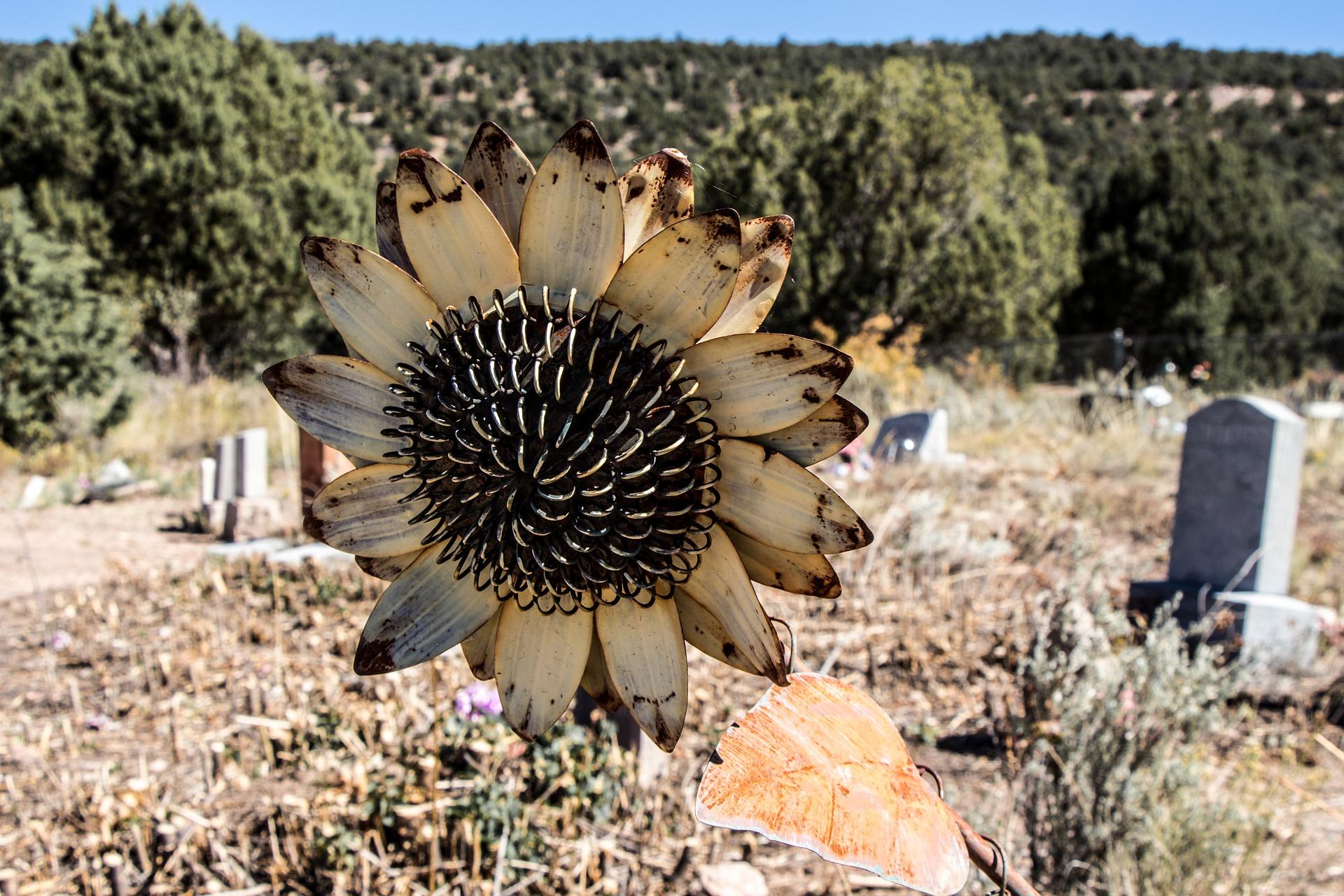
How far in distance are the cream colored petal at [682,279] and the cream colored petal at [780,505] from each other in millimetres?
84

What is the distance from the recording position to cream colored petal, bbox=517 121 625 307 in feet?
1.97

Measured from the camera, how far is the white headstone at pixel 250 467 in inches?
296

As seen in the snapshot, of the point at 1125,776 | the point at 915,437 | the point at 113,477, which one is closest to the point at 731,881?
the point at 1125,776

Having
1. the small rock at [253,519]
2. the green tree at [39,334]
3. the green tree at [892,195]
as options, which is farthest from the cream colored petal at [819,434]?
the green tree at [892,195]

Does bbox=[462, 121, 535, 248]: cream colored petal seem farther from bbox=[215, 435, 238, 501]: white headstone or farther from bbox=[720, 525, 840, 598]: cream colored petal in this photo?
bbox=[215, 435, 238, 501]: white headstone

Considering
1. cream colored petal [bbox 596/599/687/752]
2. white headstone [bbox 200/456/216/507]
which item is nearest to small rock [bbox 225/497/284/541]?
white headstone [bbox 200/456/216/507]

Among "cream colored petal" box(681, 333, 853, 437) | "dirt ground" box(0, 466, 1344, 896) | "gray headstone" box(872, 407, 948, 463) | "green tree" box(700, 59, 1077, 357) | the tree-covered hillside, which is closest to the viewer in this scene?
"cream colored petal" box(681, 333, 853, 437)

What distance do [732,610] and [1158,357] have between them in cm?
2045

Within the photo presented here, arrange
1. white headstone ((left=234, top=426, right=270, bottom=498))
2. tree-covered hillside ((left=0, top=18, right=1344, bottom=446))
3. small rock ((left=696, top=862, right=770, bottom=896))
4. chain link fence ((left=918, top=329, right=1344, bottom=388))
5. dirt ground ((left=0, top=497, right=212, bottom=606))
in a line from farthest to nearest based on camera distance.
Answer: tree-covered hillside ((left=0, top=18, right=1344, bottom=446)) < chain link fence ((left=918, top=329, right=1344, bottom=388)) < white headstone ((left=234, top=426, right=270, bottom=498)) < dirt ground ((left=0, top=497, right=212, bottom=606)) < small rock ((left=696, top=862, right=770, bottom=896))

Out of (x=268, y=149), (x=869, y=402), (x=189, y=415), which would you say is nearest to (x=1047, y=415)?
(x=869, y=402)

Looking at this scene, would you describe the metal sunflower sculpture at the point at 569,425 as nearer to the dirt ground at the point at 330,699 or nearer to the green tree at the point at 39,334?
the dirt ground at the point at 330,699

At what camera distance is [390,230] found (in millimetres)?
660

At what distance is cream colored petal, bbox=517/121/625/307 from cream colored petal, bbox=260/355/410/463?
15cm

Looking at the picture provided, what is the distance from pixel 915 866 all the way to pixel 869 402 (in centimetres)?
1097
